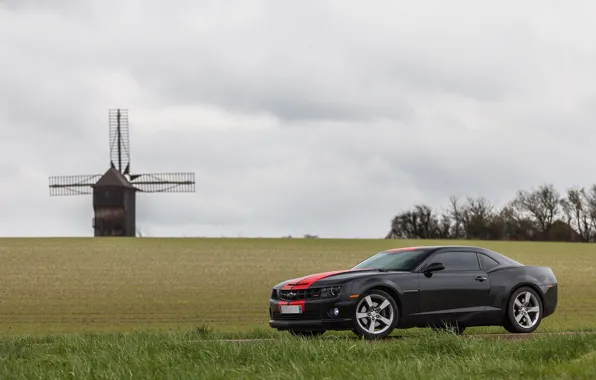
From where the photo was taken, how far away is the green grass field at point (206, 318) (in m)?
9.85

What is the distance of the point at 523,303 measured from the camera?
52.5 feet

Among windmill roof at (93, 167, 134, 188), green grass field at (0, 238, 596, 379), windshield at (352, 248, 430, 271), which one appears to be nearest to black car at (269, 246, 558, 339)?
windshield at (352, 248, 430, 271)

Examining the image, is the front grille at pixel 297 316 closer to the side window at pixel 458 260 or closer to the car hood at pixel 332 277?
the car hood at pixel 332 277

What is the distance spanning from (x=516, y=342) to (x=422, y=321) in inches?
115

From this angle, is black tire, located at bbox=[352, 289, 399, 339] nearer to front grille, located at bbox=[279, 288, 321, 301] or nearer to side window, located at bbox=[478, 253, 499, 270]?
front grille, located at bbox=[279, 288, 321, 301]

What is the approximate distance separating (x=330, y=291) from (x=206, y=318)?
11.5 m

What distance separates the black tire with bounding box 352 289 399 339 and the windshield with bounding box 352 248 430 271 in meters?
0.82

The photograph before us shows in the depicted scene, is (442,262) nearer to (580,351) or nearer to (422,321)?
(422,321)

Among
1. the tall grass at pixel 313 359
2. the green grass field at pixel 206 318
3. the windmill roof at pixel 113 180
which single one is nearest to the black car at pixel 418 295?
the green grass field at pixel 206 318

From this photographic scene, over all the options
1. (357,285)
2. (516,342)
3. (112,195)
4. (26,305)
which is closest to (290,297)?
(357,285)

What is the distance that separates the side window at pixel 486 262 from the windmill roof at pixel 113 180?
65.3 meters

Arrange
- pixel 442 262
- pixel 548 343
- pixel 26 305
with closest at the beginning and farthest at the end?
pixel 548 343 → pixel 442 262 → pixel 26 305

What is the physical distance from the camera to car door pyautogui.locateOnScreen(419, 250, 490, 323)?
1502cm

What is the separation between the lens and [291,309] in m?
14.6
